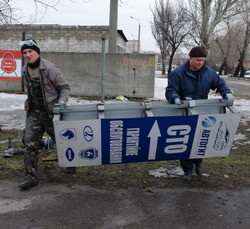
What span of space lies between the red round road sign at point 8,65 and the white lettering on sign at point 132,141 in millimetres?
10817

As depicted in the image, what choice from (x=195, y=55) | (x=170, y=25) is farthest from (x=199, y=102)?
(x=170, y=25)

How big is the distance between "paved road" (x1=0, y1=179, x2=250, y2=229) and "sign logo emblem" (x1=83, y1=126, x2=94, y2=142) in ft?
2.39

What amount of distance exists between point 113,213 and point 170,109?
135 centimetres

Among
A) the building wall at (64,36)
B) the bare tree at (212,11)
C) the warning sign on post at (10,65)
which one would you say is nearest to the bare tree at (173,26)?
the bare tree at (212,11)

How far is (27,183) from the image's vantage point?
3.68 m

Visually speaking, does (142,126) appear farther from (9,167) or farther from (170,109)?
(9,167)

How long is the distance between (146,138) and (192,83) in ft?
3.18

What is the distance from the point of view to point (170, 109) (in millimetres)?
3566

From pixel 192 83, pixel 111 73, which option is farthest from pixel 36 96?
pixel 111 73

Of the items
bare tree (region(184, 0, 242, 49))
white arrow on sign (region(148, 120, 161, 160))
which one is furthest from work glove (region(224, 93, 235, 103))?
bare tree (region(184, 0, 242, 49))

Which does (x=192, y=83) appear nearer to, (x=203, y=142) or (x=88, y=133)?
(x=203, y=142)

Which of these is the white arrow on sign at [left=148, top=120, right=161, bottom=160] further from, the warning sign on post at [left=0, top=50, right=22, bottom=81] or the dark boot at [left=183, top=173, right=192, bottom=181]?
the warning sign on post at [left=0, top=50, right=22, bottom=81]

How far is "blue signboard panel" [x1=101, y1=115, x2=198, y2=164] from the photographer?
3.38 m

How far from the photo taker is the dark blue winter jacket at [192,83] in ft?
12.4
